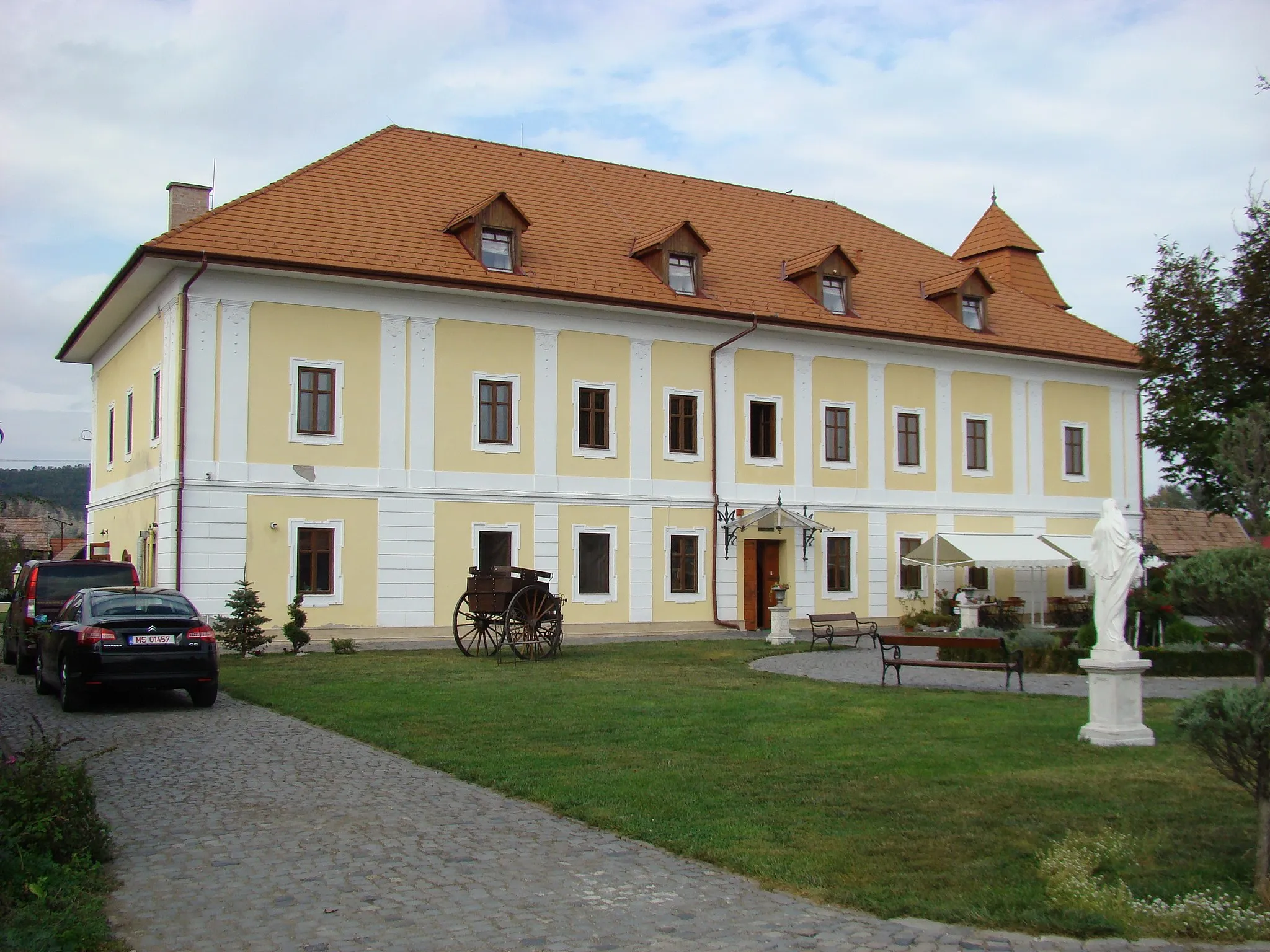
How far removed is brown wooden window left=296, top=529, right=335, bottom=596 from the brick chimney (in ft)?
30.0

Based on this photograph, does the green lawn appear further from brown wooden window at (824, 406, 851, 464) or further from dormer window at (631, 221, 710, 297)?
brown wooden window at (824, 406, 851, 464)

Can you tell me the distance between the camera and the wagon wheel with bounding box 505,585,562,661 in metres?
21.0

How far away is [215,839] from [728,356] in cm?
2434

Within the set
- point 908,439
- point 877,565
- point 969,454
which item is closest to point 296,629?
point 877,565

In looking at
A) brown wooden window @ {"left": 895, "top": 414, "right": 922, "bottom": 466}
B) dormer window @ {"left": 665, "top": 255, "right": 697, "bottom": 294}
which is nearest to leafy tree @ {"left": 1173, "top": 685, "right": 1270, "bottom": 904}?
dormer window @ {"left": 665, "top": 255, "right": 697, "bottom": 294}

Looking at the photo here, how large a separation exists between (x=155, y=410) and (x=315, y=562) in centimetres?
522

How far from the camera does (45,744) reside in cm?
761

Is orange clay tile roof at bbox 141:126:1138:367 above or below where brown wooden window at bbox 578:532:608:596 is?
above

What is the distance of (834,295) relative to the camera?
3331cm

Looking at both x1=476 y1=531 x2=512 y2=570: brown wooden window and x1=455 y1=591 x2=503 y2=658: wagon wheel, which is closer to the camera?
x1=455 y1=591 x2=503 y2=658: wagon wheel

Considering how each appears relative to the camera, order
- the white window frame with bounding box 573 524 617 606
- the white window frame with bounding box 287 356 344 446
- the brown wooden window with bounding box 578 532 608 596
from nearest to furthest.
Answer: the white window frame with bounding box 287 356 344 446
the white window frame with bounding box 573 524 617 606
the brown wooden window with bounding box 578 532 608 596

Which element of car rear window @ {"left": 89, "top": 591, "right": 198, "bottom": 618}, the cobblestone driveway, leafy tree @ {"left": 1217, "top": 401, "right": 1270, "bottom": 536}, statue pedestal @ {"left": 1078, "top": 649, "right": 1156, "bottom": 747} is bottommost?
the cobblestone driveway

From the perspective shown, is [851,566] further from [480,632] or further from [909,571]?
[480,632]

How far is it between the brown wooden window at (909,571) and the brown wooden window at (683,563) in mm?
6461
